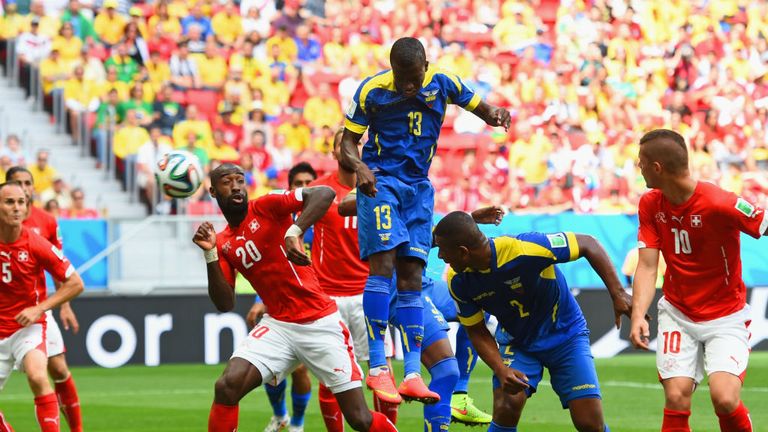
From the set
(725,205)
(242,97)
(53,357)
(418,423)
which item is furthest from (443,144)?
(725,205)

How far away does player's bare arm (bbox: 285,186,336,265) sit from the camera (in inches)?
315

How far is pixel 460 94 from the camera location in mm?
9148

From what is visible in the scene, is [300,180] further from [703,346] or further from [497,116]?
[703,346]

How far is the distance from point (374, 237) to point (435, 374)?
47.8 inches

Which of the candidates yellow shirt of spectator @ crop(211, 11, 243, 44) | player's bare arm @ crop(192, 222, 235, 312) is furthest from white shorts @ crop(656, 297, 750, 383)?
yellow shirt of spectator @ crop(211, 11, 243, 44)

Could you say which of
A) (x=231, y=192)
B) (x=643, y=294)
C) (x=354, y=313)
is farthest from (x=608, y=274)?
(x=354, y=313)

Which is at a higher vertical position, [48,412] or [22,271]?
[22,271]

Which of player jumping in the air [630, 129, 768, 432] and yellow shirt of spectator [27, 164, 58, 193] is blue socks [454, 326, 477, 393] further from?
yellow shirt of spectator [27, 164, 58, 193]

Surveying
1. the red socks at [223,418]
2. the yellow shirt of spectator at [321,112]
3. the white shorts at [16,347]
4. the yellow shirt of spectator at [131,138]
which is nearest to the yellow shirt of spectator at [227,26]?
the yellow shirt of spectator at [321,112]

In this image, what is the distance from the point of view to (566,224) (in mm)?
18984

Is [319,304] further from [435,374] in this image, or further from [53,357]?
[53,357]

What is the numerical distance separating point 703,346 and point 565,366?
86cm

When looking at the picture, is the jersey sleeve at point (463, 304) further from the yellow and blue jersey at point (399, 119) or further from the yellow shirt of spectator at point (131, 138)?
the yellow shirt of spectator at point (131, 138)

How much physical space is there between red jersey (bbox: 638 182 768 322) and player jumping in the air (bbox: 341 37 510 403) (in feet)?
4.43
